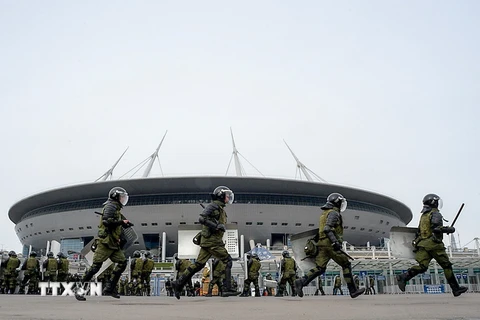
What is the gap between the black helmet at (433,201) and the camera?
9.77 metres

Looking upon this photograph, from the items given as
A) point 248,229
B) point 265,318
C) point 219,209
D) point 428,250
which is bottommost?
point 265,318

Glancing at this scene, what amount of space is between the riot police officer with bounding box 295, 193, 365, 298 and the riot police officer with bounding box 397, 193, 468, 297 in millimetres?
1583

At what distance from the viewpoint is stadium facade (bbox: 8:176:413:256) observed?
192 ft

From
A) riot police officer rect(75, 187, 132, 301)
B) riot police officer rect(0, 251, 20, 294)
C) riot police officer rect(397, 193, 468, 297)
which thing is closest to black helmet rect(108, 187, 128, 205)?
riot police officer rect(75, 187, 132, 301)

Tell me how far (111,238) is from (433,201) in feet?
22.3

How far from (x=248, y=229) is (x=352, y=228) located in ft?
50.1

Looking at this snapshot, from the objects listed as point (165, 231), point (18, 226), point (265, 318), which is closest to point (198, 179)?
point (165, 231)

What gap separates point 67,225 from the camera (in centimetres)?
6291

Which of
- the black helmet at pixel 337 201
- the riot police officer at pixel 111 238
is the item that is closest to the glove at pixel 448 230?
the black helmet at pixel 337 201

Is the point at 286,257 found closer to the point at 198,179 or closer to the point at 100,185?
the point at 198,179

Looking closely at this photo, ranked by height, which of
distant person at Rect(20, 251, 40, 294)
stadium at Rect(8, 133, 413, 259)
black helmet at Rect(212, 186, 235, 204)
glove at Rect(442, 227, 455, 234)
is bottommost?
distant person at Rect(20, 251, 40, 294)

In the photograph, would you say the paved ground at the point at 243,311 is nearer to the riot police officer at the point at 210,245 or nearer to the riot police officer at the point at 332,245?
the riot police officer at the point at 210,245

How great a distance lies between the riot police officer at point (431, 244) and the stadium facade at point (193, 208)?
47.8 metres

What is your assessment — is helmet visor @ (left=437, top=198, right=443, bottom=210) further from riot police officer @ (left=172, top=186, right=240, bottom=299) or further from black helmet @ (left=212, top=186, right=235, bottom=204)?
riot police officer @ (left=172, top=186, right=240, bottom=299)
